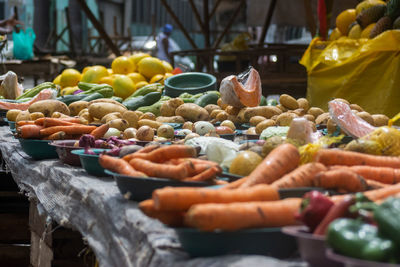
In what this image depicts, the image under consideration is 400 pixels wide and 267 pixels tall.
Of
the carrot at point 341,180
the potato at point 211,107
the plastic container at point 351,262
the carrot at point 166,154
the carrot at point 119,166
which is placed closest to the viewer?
the plastic container at point 351,262

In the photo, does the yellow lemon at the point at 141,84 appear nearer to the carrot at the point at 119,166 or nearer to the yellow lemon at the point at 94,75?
the yellow lemon at the point at 94,75

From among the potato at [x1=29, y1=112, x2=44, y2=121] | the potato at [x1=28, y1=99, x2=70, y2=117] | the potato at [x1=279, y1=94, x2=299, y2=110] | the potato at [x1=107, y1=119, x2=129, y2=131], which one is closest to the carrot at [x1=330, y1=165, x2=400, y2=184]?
the potato at [x1=107, y1=119, x2=129, y2=131]

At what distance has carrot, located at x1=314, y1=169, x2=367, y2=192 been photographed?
150 cm

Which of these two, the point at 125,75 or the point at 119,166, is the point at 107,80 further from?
the point at 119,166

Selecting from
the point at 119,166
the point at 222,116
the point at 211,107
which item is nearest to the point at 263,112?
the point at 222,116

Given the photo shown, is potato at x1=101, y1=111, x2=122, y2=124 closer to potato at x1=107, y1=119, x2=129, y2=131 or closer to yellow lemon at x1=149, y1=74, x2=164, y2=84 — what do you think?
potato at x1=107, y1=119, x2=129, y2=131

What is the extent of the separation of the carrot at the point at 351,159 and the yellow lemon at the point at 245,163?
22 centimetres

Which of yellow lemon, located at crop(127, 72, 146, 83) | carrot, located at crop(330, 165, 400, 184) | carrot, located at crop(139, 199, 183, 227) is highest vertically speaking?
carrot, located at crop(330, 165, 400, 184)

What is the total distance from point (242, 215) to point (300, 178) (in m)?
0.35

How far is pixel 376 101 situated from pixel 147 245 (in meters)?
3.83

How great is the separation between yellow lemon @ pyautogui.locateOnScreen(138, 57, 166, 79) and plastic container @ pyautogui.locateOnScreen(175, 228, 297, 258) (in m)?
4.14

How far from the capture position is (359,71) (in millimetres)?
4848

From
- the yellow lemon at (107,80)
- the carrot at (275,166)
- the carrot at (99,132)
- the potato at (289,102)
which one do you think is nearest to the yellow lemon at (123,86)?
the yellow lemon at (107,80)

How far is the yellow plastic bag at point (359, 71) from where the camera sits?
460cm
